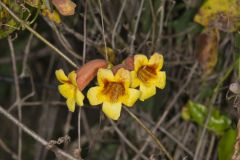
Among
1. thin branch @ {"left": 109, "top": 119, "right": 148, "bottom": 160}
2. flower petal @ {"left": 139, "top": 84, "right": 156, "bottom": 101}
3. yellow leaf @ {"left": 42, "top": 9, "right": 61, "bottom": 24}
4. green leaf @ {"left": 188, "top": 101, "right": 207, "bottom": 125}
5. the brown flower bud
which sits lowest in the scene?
thin branch @ {"left": 109, "top": 119, "right": 148, "bottom": 160}

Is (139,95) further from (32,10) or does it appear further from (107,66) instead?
(32,10)

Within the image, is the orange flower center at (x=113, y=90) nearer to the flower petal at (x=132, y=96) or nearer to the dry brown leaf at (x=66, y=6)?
the flower petal at (x=132, y=96)

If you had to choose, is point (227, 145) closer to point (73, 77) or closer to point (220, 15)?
point (220, 15)

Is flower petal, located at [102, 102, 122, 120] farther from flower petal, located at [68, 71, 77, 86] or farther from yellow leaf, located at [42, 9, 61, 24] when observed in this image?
yellow leaf, located at [42, 9, 61, 24]

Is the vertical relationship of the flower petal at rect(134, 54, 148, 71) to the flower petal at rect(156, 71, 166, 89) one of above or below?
above

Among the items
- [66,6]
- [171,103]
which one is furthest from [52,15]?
[171,103]

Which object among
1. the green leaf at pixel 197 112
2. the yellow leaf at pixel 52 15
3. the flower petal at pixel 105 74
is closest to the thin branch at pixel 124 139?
the green leaf at pixel 197 112

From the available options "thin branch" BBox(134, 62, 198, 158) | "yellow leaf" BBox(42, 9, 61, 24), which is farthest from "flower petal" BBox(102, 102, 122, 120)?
"thin branch" BBox(134, 62, 198, 158)
